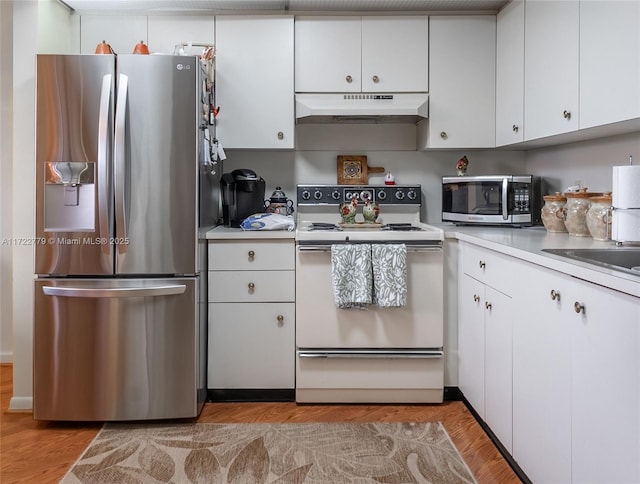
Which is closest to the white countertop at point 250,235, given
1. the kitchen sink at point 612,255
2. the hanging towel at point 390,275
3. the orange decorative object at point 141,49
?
the hanging towel at point 390,275

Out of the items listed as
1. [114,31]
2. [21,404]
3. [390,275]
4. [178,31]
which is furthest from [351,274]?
[114,31]

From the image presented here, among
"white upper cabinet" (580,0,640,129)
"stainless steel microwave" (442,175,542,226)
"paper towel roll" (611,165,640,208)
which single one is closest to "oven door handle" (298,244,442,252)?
"stainless steel microwave" (442,175,542,226)

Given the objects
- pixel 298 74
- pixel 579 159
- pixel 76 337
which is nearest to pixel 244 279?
pixel 76 337

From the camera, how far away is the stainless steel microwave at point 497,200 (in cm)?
300

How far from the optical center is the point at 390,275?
272 centimetres

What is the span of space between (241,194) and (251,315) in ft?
2.37

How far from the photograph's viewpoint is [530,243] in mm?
2182

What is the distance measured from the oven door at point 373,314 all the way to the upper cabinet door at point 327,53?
1004 mm

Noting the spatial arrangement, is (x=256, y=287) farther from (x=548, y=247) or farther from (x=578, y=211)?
(x=578, y=211)

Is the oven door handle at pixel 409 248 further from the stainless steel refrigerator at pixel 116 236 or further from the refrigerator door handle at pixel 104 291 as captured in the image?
the refrigerator door handle at pixel 104 291

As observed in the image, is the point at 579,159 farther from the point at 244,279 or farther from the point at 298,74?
the point at 244,279

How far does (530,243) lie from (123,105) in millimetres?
1804

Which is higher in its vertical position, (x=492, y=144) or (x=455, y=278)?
(x=492, y=144)

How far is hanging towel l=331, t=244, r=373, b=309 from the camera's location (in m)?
2.72
